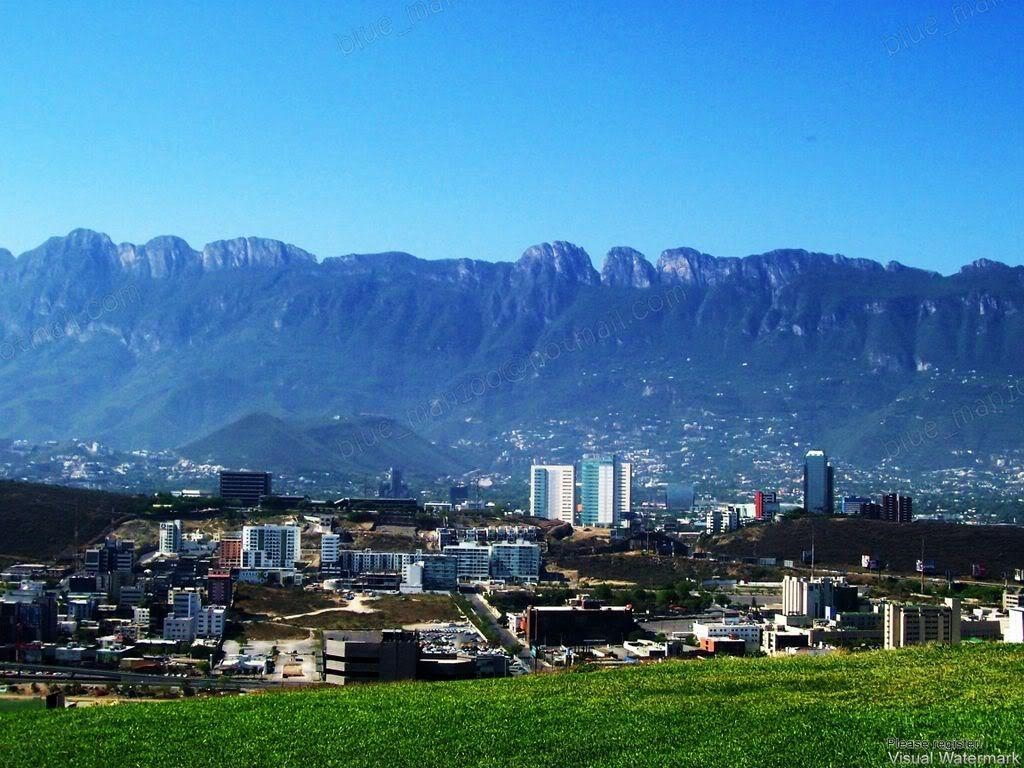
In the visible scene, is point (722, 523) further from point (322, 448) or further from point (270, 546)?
point (322, 448)

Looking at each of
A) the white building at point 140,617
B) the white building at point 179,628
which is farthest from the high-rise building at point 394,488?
the white building at point 179,628

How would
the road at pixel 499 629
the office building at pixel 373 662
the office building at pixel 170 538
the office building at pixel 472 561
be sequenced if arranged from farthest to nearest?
the office building at pixel 170 538
the office building at pixel 472 561
the road at pixel 499 629
the office building at pixel 373 662

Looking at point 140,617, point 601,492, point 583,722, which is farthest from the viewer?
point 601,492

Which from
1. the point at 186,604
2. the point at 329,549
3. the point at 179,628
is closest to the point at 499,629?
the point at 186,604

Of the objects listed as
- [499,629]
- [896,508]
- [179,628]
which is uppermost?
[896,508]

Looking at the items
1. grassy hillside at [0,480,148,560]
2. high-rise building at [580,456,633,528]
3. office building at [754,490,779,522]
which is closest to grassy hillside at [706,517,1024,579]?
office building at [754,490,779,522]

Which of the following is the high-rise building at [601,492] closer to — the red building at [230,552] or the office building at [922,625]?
the red building at [230,552]

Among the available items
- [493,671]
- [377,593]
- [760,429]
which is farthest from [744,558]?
[760,429]

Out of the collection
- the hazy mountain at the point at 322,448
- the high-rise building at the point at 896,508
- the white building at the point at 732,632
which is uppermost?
the hazy mountain at the point at 322,448
